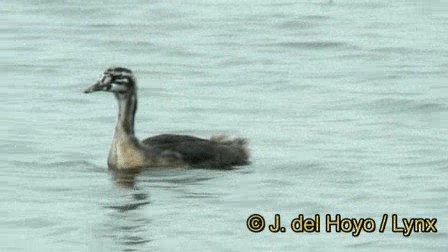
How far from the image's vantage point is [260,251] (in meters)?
17.3

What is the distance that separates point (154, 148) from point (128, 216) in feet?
8.97

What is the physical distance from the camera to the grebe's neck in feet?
72.5

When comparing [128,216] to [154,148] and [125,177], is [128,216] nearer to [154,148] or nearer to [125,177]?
[125,177]

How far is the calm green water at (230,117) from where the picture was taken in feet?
60.7

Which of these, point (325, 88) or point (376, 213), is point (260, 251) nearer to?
point (376, 213)

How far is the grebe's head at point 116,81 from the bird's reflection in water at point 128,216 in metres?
0.97

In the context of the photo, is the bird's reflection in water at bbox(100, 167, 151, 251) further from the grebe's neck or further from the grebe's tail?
the grebe's tail

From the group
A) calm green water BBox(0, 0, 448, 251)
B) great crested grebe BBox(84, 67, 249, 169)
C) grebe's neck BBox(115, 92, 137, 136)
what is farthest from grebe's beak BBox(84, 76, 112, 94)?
calm green water BBox(0, 0, 448, 251)

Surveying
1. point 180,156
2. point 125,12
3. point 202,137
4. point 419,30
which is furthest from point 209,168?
point 125,12

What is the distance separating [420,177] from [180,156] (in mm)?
2407

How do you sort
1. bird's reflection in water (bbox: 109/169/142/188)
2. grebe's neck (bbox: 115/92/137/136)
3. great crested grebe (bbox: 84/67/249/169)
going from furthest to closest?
grebe's neck (bbox: 115/92/137/136) → great crested grebe (bbox: 84/67/249/169) → bird's reflection in water (bbox: 109/169/142/188)

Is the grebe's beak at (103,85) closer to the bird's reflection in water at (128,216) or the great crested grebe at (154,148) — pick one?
the great crested grebe at (154,148)

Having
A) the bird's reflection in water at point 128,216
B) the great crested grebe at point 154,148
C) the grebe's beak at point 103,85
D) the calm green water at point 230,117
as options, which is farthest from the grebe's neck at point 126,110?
the bird's reflection in water at point 128,216

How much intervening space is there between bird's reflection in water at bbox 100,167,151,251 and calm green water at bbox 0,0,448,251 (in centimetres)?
3
